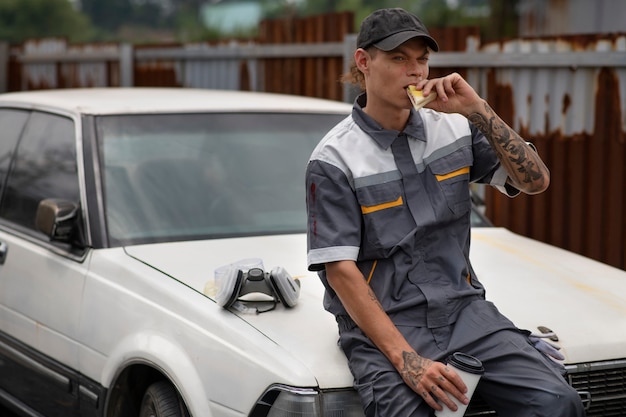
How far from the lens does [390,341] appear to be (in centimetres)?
304

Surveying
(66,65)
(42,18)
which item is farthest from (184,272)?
(42,18)

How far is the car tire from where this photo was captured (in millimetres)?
3479

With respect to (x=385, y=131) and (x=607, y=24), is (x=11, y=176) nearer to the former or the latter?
(x=385, y=131)

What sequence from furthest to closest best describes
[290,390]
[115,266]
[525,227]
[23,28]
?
1. [23,28]
2. [525,227]
3. [115,266]
4. [290,390]

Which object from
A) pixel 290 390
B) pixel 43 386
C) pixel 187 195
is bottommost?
pixel 43 386

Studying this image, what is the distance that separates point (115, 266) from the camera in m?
3.94

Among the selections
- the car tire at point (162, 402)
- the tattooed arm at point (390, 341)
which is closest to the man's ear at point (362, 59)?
the tattooed arm at point (390, 341)

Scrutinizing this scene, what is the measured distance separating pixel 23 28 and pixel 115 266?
132 ft

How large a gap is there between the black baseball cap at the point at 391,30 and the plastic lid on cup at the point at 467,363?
917 millimetres

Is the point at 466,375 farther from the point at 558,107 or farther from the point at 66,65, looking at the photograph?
the point at 66,65

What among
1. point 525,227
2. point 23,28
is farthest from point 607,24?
point 23,28

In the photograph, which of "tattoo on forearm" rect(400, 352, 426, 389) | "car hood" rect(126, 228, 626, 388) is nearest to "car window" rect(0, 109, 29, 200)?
"car hood" rect(126, 228, 626, 388)

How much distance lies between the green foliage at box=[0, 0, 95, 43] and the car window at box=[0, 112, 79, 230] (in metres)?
37.8

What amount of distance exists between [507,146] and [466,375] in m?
0.74
